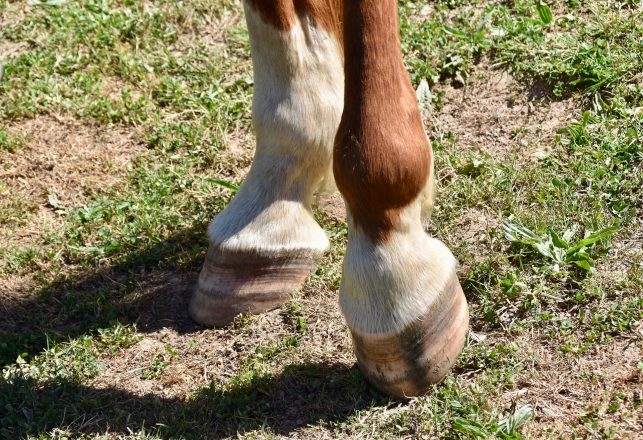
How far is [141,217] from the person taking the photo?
12.1 feet

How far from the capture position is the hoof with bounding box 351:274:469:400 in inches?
102

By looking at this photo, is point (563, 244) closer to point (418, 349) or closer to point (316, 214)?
point (418, 349)

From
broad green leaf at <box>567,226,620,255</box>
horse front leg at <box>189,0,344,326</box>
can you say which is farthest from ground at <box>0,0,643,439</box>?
horse front leg at <box>189,0,344,326</box>

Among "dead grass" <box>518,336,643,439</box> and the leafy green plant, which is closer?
"dead grass" <box>518,336,643,439</box>

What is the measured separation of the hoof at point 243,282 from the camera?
10.1 ft

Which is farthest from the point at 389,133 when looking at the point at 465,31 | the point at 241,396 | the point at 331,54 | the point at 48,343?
the point at 465,31

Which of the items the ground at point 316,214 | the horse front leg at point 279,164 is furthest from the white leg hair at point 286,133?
the ground at point 316,214

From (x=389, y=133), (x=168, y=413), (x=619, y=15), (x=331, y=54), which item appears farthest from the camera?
(x=619, y=15)

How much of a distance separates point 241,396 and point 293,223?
0.58 metres

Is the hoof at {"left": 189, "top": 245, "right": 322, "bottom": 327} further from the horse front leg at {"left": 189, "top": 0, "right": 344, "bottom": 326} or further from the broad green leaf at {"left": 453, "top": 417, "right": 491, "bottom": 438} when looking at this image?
the broad green leaf at {"left": 453, "top": 417, "right": 491, "bottom": 438}

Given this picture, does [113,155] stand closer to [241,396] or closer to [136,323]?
[136,323]

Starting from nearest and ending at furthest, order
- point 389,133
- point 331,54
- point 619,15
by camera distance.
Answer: point 389,133, point 331,54, point 619,15

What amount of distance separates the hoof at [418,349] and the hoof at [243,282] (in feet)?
1.63

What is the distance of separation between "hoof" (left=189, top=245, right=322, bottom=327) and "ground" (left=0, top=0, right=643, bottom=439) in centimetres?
5
